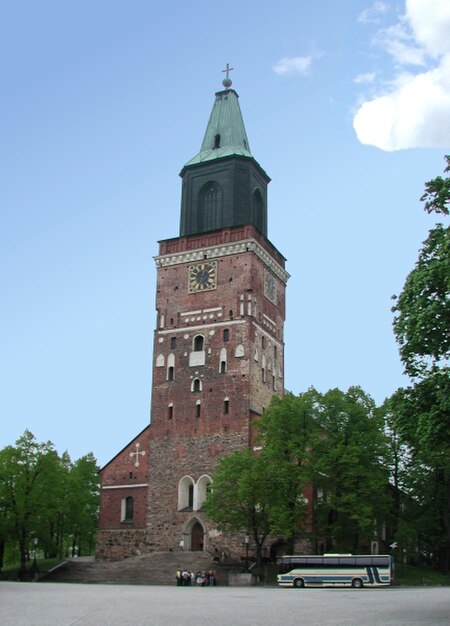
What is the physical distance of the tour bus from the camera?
40.7 m

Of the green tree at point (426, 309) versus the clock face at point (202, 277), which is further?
the clock face at point (202, 277)

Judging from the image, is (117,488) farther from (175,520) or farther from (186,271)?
(186,271)

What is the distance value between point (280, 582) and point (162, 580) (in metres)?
8.34

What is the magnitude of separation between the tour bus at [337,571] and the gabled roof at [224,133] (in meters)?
30.9

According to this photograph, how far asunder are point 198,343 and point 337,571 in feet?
70.4

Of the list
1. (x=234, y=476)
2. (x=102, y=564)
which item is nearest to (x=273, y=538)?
(x=234, y=476)

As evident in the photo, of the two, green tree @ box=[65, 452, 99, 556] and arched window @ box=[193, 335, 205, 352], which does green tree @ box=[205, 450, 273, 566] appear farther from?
green tree @ box=[65, 452, 99, 556]

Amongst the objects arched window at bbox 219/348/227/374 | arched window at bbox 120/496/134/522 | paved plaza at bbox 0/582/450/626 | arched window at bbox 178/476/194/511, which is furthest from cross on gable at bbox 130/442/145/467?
paved plaza at bbox 0/582/450/626

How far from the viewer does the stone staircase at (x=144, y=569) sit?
4691 cm

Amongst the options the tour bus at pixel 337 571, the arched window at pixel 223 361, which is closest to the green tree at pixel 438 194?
the tour bus at pixel 337 571

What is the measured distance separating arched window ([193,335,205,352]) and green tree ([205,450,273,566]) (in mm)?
11868

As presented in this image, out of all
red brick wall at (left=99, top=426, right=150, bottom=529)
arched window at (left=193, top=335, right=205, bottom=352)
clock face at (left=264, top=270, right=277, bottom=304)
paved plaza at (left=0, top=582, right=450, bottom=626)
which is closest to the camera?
paved plaza at (left=0, top=582, right=450, bottom=626)

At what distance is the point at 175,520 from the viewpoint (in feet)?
177

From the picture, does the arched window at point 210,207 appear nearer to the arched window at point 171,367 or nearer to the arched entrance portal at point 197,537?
the arched window at point 171,367
